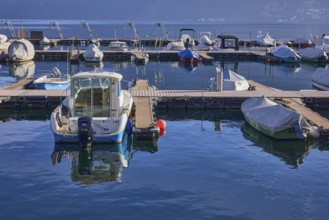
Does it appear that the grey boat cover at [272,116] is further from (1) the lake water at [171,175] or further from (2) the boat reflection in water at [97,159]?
(2) the boat reflection in water at [97,159]

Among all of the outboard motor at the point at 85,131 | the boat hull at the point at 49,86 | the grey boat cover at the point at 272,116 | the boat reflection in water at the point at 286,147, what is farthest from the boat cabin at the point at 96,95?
the boat hull at the point at 49,86

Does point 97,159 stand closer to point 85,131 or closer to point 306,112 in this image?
point 85,131

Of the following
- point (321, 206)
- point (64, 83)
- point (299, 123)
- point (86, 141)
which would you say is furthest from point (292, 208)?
point (64, 83)

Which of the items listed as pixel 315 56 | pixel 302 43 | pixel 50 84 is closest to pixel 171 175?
pixel 50 84

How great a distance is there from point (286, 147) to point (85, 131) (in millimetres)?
11570

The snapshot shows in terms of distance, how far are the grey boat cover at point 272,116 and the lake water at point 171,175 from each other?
3.42ft

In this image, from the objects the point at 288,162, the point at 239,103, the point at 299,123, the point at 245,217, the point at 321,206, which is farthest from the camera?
the point at 239,103

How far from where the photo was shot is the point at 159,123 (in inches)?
1163

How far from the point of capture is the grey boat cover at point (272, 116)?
1072 inches

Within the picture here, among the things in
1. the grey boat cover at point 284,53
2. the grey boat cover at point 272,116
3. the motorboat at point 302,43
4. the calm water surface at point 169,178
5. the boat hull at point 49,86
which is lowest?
the calm water surface at point 169,178

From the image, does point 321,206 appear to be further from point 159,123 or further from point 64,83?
point 64,83

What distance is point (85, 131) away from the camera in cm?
2477

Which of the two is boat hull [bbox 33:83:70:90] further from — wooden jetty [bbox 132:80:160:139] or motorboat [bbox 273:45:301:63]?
motorboat [bbox 273:45:301:63]

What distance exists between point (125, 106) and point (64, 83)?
16.1 meters
